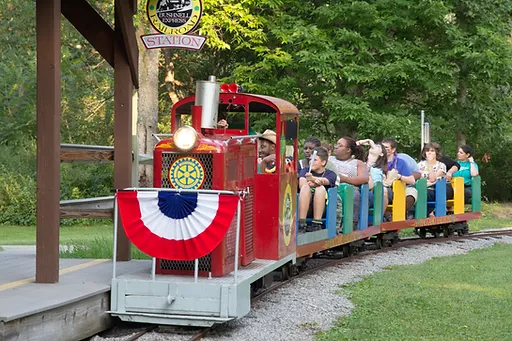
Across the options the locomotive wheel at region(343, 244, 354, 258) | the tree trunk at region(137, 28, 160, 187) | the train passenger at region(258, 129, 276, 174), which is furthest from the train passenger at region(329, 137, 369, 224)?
the tree trunk at region(137, 28, 160, 187)

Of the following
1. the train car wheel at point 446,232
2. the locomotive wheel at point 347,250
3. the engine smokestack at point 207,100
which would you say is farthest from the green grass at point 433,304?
the train car wheel at point 446,232

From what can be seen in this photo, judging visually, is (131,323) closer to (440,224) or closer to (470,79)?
(440,224)

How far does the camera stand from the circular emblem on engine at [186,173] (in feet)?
27.6

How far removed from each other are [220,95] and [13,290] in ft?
10.3

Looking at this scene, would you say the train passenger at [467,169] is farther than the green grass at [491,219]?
No

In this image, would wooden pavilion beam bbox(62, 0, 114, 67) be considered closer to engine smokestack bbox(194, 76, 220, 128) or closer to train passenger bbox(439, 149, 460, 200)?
engine smokestack bbox(194, 76, 220, 128)

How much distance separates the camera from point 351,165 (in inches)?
540

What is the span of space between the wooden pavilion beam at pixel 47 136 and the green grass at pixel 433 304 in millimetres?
2525

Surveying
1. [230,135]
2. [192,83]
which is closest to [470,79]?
[192,83]

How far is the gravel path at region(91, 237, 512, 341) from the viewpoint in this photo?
7.98 meters

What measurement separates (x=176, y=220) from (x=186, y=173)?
0.64 m

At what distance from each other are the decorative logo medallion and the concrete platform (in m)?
2.53

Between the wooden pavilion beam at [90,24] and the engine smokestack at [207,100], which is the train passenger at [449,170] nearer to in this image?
the wooden pavilion beam at [90,24]

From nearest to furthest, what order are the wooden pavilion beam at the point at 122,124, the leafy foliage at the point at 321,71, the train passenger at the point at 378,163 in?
1. the wooden pavilion beam at the point at 122,124
2. the train passenger at the point at 378,163
3. the leafy foliage at the point at 321,71
